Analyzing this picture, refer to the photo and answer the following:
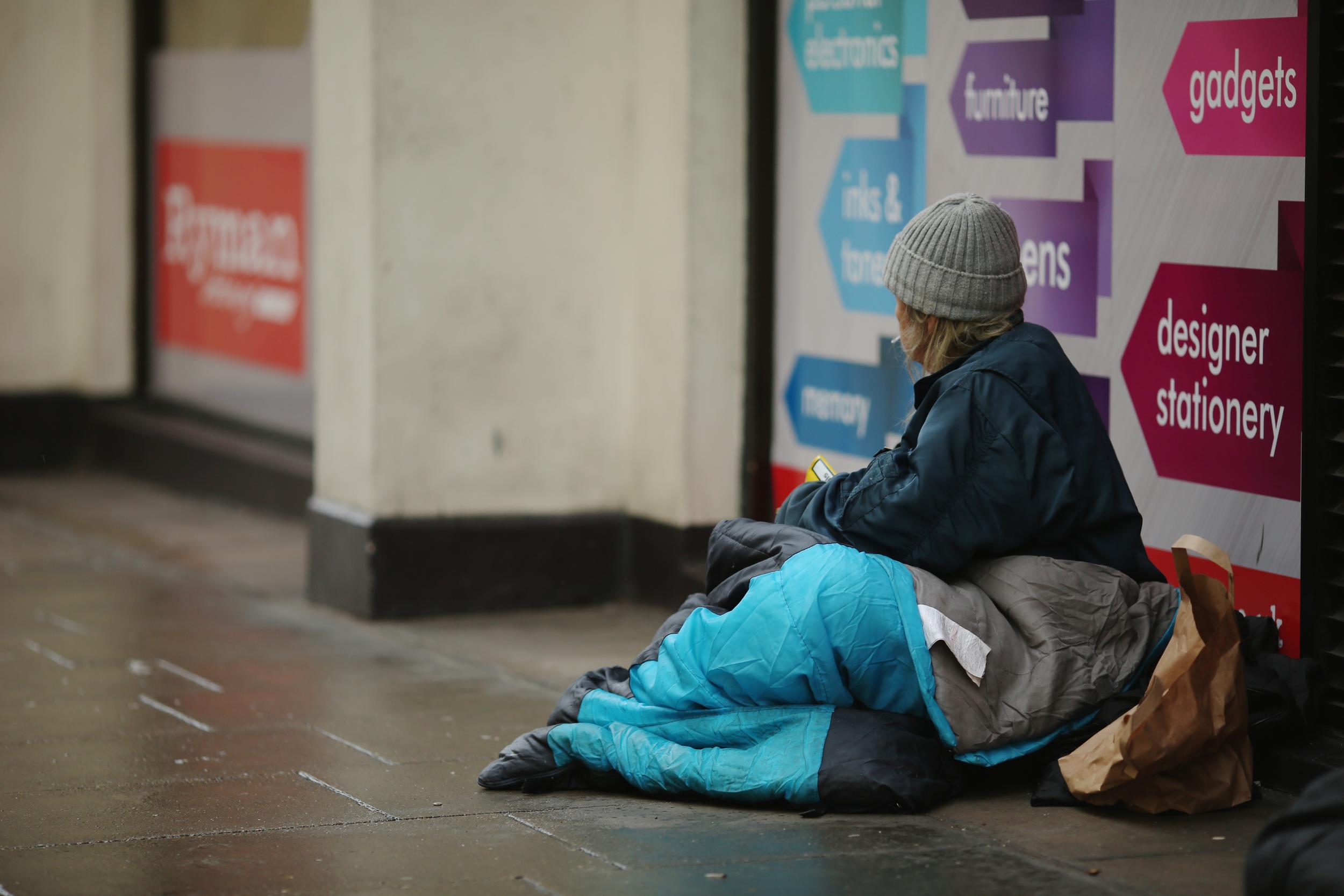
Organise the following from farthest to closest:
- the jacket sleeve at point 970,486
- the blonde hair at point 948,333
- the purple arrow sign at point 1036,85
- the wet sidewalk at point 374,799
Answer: the purple arrow sign at point 1036,85
the blonde hair at point 948,333
the jacket sleeve at point 970,486
the wet sidewalk at point 374,799

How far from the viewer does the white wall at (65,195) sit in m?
10.7

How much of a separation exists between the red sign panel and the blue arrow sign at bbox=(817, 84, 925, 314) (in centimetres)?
354

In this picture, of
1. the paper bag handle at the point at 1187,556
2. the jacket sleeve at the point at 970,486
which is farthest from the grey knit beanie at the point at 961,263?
the paper bag handle at the point at 1187,556

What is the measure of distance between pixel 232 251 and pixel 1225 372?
246 inches

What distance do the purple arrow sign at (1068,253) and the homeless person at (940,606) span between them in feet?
2.92

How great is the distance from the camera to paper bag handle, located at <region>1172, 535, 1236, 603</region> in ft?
13.7

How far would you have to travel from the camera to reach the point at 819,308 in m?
6.80

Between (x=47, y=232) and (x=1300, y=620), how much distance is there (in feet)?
25.7

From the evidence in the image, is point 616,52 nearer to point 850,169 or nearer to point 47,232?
point 850,169

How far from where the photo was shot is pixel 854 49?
6.52m

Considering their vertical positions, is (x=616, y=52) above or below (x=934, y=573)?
above

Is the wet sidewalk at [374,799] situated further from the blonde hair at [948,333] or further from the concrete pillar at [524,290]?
the blonde hair at [948,333]

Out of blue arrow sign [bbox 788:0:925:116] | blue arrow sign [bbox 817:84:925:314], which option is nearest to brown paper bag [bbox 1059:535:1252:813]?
blue arrow sign [bbox 817:84:925:314]

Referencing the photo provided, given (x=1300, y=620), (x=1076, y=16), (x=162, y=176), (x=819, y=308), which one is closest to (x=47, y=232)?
(x=162, y=176)
